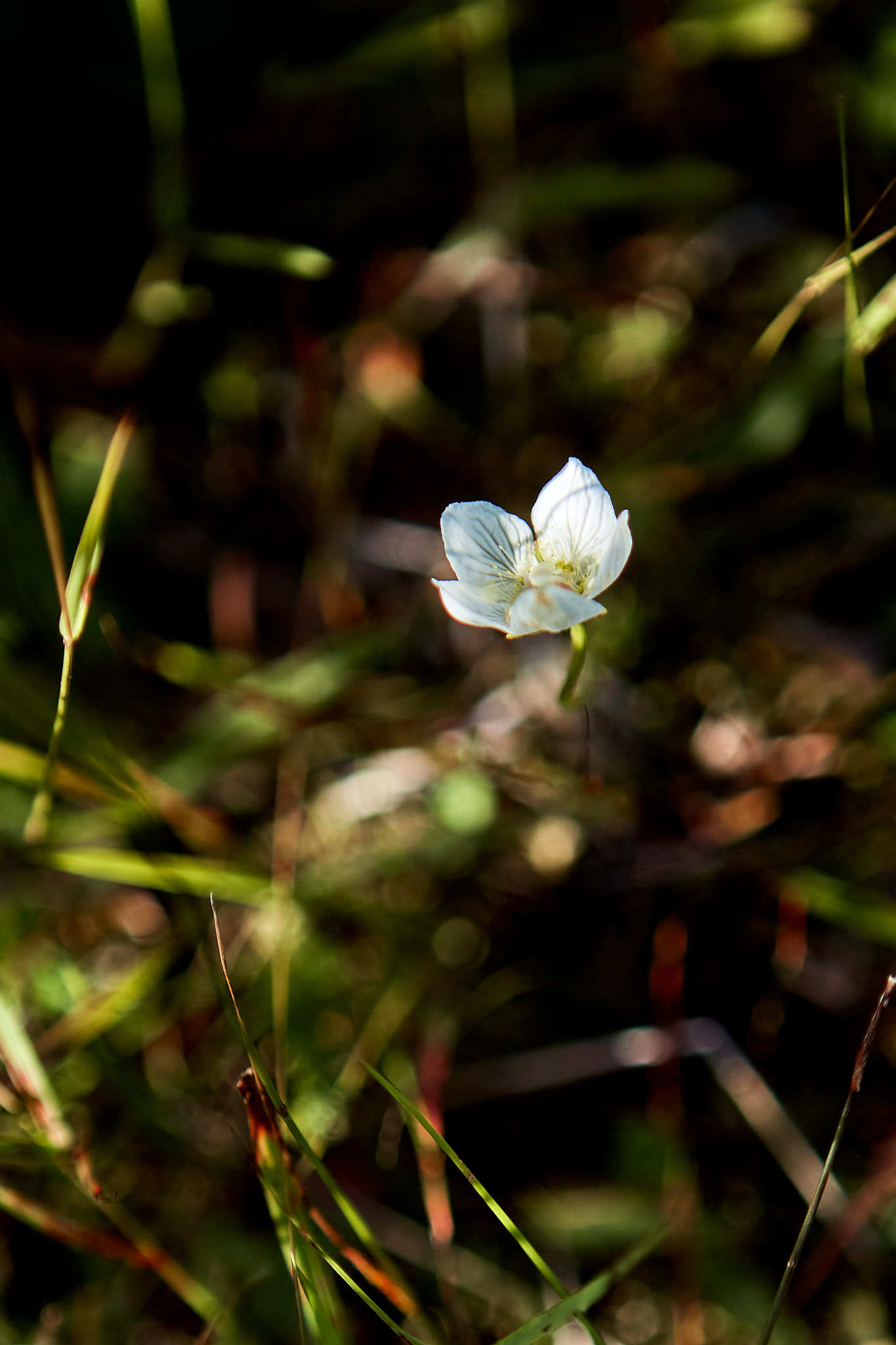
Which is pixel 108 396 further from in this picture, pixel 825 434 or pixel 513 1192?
pixel 513 1192

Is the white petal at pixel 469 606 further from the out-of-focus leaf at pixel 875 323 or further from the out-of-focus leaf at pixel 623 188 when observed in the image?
the out-of-focus leaf at pixel 623 188

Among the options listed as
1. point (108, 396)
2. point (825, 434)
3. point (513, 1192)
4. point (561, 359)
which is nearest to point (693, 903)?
point (513, 1192)

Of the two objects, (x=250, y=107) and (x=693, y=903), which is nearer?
(x=693, y=903)

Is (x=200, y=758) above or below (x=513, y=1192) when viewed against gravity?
above

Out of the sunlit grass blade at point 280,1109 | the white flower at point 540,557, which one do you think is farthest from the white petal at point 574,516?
the sunlit grass blade at point 280,1109

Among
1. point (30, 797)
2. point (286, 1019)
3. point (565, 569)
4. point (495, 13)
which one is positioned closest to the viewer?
point (565, 569)

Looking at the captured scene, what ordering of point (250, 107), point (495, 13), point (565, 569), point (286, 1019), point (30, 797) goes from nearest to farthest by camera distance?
point (565, 569), point (286, 1019), point (30, 797), point (495, 13), point (250, 107)

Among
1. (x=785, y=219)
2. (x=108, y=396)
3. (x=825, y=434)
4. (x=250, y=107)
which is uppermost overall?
(x=250, y=107)

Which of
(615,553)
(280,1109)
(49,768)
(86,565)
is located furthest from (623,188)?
(280,1109)

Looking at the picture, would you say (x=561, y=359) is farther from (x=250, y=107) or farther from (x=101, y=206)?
(x=101, y=206)
